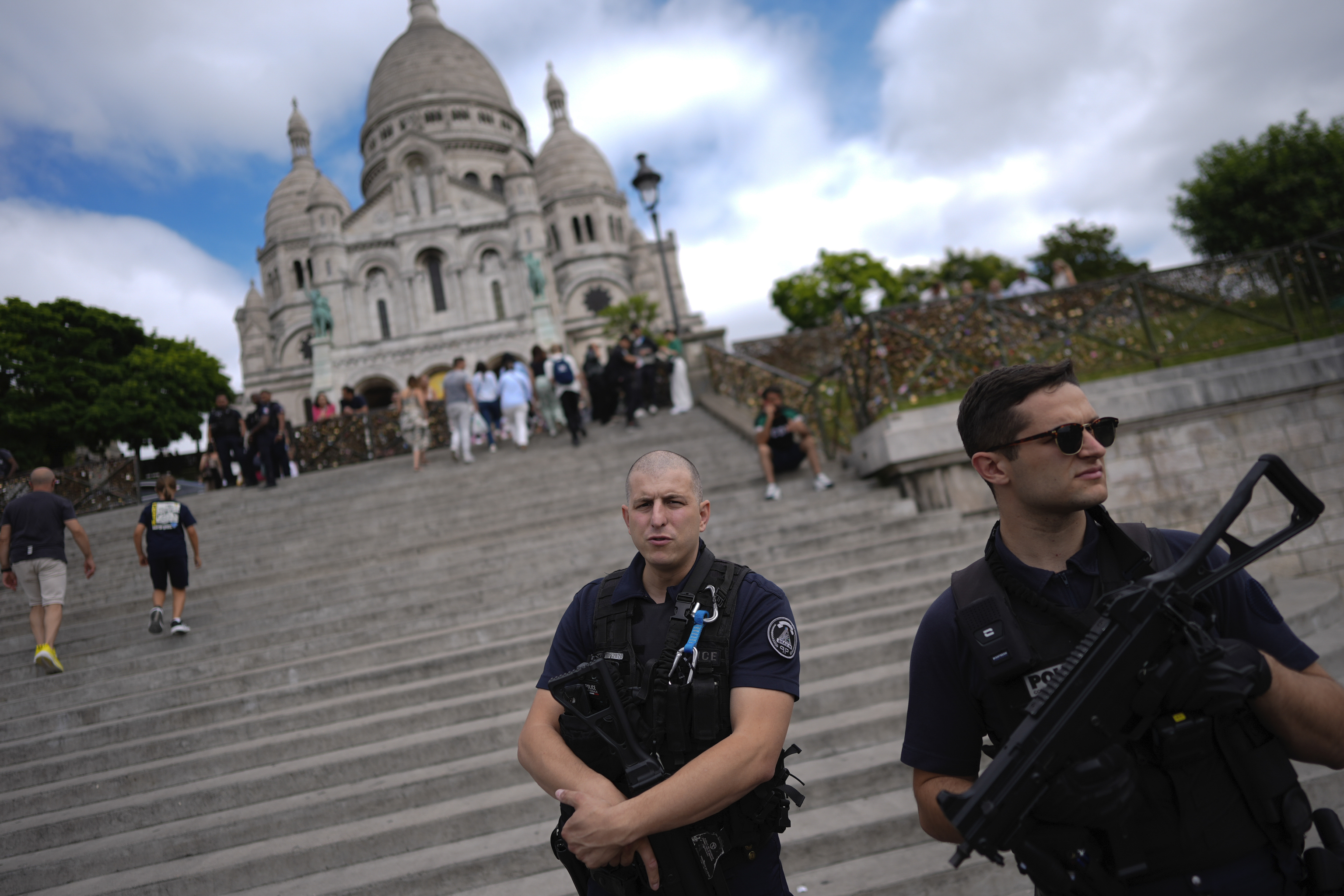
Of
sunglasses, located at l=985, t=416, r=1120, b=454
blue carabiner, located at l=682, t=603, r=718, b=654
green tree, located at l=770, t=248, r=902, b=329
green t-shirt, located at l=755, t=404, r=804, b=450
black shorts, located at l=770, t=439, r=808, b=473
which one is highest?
green tree, located at l=770, t=248, r=902, b=329

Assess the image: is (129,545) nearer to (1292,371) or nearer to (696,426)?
(696,426)

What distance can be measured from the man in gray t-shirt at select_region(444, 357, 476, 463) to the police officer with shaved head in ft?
35.5

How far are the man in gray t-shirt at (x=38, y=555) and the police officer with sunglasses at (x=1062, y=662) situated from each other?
7515mm

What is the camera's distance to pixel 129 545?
10.2 meters

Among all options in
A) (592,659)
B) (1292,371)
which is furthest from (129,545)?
(1292,371)

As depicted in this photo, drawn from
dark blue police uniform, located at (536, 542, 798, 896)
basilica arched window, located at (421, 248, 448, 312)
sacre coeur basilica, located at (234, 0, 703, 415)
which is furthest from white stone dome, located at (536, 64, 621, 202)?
dark blue police uniform, located at (536, 542, 798, 896)

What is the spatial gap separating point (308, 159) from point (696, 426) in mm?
61875

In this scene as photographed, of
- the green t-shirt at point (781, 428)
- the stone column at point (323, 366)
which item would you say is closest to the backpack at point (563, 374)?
the green t-shirt at point (781, 428)

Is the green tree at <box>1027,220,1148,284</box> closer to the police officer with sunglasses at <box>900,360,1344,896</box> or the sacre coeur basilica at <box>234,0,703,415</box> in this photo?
the sacre coeur basilica at <box>234,0,703,415</box>

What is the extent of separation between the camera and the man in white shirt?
499 inches

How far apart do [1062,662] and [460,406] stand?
11.9m

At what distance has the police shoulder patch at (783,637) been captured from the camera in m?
2.19

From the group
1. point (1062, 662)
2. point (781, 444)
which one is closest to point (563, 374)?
point (781, 444)

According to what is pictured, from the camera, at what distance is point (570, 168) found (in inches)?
2315
